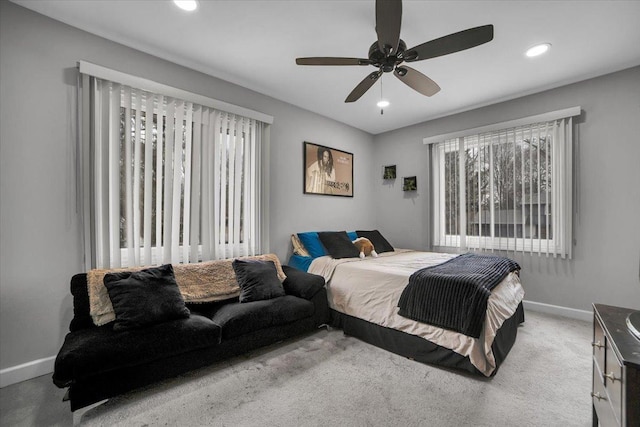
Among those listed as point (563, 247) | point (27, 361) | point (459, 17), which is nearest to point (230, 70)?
A: point (459, 17)

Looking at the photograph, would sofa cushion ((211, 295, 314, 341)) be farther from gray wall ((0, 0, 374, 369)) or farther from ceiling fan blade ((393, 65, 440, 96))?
ceiling fan blade ((393, 65, 440, 96))

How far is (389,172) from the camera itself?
499 centimetres

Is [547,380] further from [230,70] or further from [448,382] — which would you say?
[230,70]

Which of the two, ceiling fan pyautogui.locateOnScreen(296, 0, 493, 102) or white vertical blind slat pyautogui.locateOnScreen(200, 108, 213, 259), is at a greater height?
ceiling fan pyautogui.locateOnScreen(296, 0, 493, 102)

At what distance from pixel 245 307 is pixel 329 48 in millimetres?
2456

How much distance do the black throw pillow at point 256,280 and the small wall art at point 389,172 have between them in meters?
2.99

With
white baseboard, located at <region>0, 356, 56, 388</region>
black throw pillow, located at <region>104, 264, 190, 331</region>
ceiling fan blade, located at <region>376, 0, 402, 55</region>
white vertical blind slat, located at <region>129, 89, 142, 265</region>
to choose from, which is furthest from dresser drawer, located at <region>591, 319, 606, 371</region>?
white baseboard, located at <region>0, 356, 56, 388</region>

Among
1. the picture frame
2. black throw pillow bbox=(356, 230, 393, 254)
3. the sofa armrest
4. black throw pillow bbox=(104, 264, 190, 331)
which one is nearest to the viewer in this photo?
black throw pillow bbox=(104, 264, 190, 331)

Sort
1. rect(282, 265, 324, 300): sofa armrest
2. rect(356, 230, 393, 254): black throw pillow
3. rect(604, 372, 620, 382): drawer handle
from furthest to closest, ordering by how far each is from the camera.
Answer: rect(356, 230, 393, 254): black throw pillow < rect(282, 265, 324, 300): sofa armrest < rect(604, 372, 620, 382): drawer handle

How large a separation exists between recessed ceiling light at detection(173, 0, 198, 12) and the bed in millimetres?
2648

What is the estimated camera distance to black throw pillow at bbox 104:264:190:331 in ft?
6.37

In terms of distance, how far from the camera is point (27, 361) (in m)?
Result: 2.09

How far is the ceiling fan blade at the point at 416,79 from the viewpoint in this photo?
2166 mm

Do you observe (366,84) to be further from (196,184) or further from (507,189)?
(507,189)
